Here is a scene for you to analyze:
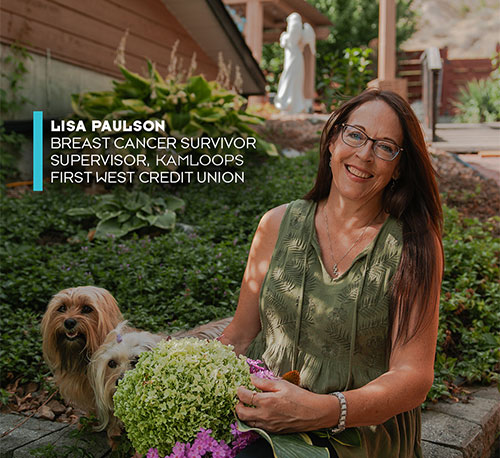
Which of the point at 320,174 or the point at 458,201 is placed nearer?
the point at 320,174

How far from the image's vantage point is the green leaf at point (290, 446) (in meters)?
1.53

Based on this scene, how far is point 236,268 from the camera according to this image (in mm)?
→ 4539

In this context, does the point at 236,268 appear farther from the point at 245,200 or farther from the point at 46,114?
the point at 46,114

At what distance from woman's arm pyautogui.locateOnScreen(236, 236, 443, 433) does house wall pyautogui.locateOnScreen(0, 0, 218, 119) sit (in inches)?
279

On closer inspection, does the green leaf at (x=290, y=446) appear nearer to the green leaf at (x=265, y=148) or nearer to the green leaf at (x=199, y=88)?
the green leaf at (x=199, y=88)

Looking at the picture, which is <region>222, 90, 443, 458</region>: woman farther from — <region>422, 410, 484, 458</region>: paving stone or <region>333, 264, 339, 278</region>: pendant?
<region>422, 410, 484, 458</region>: paving stone

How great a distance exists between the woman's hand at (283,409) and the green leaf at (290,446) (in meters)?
0.02

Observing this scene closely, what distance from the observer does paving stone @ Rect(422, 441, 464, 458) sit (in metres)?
2.57

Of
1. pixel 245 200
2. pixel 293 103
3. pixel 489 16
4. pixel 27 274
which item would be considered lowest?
pixel 27 274

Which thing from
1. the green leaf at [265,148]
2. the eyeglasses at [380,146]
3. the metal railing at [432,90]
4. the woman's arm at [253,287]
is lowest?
the woman's arm at [253,287]

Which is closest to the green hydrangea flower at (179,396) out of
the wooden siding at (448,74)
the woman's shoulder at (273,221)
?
the woman's shoulder at (273,221)

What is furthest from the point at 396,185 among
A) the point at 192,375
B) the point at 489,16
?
the point at 489,16

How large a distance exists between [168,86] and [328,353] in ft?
19.5

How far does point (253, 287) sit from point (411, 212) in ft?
2.11
